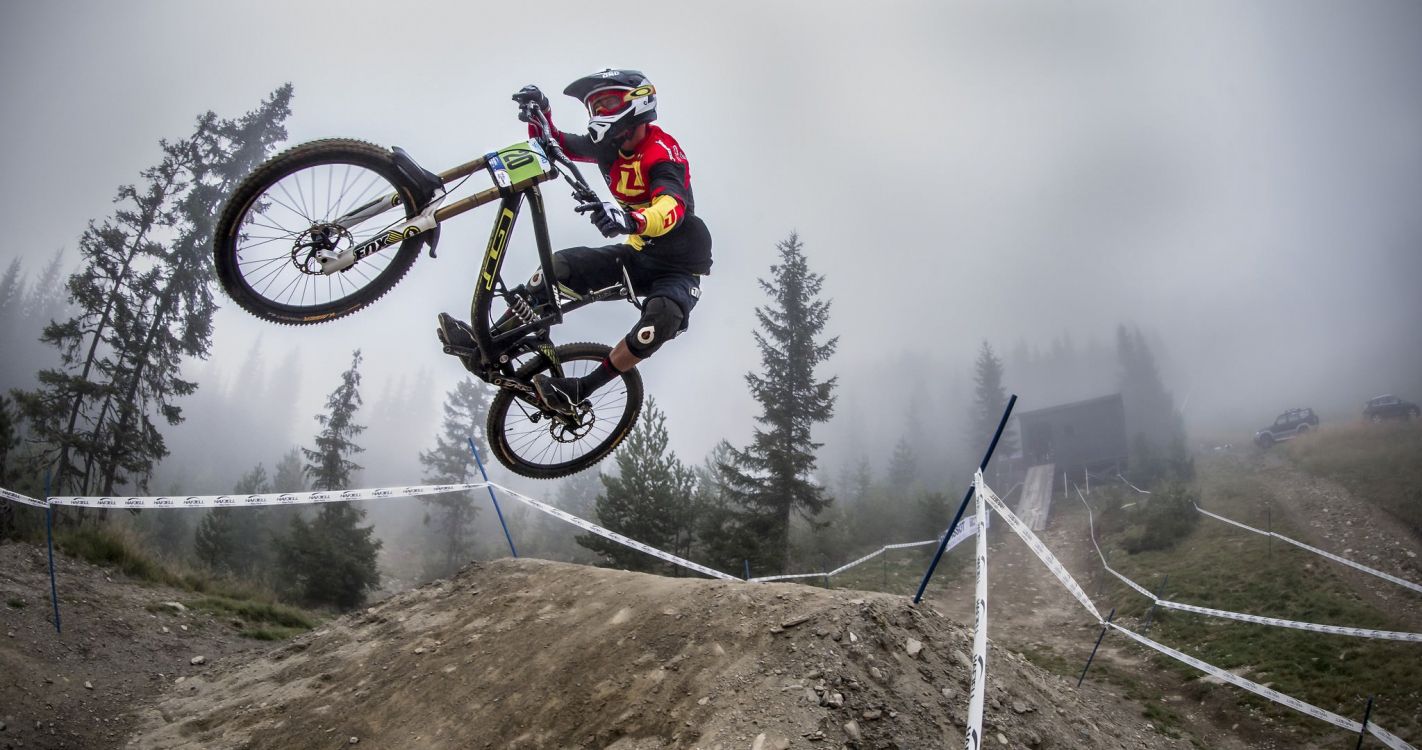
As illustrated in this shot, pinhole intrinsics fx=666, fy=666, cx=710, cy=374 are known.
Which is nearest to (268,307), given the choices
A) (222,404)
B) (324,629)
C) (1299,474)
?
(324,629)

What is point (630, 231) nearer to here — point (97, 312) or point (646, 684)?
point (646, 684)

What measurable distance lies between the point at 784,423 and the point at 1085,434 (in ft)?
98.0

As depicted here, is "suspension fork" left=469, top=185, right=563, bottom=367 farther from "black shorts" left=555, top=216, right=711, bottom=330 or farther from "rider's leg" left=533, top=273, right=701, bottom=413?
"rider's leg" left=533, top=273, right=701, bottom=413

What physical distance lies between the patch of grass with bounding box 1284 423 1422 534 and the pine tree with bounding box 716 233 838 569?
2042 cm

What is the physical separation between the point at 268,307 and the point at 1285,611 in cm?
2480

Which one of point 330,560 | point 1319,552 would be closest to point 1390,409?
Result: point 1319,552

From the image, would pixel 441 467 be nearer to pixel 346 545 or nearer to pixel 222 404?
pixel 346 545

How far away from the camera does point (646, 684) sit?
637 cm

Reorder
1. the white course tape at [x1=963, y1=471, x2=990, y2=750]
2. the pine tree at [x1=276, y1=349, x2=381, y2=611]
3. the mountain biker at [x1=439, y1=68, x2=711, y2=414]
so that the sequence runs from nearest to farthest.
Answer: the white course tape at [x1=963, y1=471, x2=990, y2=750]
the mountain biker at [x1=439, y1=68, x2=711, y2=414]
the pine tree at [x1=276, y1=349, x2=381, y2=611]

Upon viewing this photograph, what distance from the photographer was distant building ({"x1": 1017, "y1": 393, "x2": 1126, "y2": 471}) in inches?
1785

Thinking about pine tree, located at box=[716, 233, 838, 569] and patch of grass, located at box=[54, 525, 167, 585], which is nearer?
patch of grass, located at box=[54, 525, 167, 585]

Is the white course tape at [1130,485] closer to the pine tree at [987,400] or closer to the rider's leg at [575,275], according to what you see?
the pine tree at [987,400]

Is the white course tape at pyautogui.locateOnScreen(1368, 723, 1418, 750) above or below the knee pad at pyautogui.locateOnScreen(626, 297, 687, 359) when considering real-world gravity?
below

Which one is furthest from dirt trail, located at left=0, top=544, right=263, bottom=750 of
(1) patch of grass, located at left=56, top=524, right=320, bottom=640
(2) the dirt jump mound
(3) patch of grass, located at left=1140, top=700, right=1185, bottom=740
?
(3) patch of grass, located at left=1140, top=700, right=1185, bottom=740
